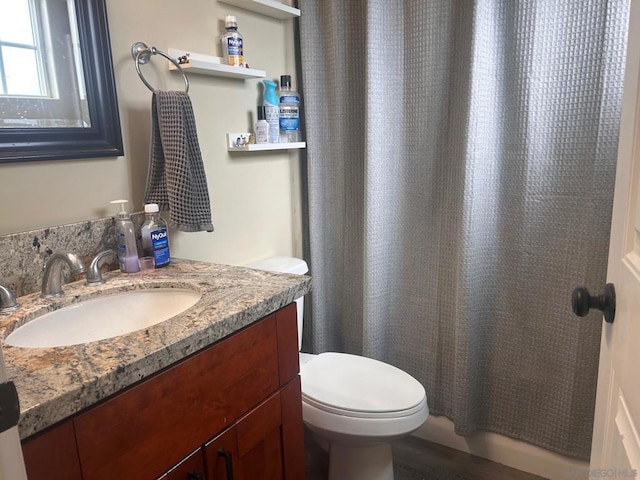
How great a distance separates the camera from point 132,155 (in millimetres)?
1346

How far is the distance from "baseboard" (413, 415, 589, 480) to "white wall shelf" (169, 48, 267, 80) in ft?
4.82

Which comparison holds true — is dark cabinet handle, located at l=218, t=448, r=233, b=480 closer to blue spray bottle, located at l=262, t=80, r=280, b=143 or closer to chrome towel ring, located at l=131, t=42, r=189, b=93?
chrome towel ring, located at l=131, t=42, r=189, b=93

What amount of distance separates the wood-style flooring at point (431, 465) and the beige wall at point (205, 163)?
829 mm

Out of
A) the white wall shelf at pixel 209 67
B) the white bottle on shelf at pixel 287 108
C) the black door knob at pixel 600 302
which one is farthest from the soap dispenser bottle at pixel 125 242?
the black door knob at pixel 600 302

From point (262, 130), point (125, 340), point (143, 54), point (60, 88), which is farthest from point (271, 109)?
point (125, 340)

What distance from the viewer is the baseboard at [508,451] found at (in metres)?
1.66

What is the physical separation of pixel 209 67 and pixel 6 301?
0.84 metres

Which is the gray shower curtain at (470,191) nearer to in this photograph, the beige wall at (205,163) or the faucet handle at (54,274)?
the beige wall at (205,163)

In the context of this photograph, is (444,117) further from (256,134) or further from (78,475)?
(78,475)

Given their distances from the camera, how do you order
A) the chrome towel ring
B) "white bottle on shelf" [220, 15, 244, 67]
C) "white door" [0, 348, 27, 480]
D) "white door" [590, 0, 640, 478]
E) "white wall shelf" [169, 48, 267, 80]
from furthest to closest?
"white bottle on shelf" [220, 15, 244, 67], "white wall shelf" [169, 48, 267, 80], the chrome towel ring, "white door" [590, 0, 640, 478], "white door" [0, 348, 27, 480]

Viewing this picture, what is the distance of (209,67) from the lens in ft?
4.69

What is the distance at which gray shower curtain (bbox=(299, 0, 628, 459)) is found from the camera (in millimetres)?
1453

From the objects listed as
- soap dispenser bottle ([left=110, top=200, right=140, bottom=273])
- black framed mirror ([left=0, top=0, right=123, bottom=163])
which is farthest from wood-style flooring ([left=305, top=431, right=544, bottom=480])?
black framed mirror ([left=0, top=0, right=123, bottom=163])

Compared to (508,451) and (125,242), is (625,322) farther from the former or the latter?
(508,451)
